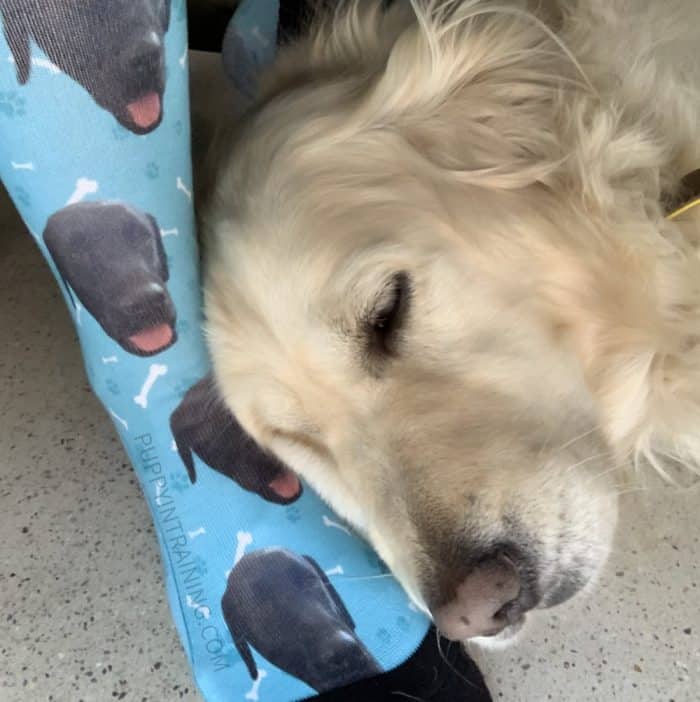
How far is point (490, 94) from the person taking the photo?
110 cm

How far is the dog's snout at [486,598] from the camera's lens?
3.02 ft

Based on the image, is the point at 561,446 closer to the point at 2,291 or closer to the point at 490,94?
the point at 490,94

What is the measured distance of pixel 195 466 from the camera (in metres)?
1.33

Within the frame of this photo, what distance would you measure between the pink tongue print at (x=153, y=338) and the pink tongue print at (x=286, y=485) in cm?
30

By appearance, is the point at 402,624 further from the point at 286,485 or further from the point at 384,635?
the point at 286,485

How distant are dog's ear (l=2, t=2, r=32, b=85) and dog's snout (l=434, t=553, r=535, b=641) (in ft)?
2.43

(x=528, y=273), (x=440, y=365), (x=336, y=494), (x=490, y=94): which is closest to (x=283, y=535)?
(x=336, y=494)

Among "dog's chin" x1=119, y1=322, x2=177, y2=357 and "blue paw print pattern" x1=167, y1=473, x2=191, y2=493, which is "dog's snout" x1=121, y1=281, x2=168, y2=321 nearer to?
"dog's chin" x1=119, y1=322, x2=177, y2=357

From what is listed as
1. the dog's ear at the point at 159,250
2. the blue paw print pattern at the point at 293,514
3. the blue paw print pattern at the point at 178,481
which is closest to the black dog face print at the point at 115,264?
the dog's ear at the point at 159,250

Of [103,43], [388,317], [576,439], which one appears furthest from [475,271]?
[103,43]

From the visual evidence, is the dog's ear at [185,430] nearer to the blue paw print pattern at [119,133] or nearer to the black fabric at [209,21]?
the blue paw print pattern at [119,133]

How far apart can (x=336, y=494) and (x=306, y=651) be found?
239mm

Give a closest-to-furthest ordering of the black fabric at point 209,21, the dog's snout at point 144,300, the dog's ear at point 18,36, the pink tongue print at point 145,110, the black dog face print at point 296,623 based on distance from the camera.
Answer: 1. the dog's ear at point 18,36
2. the pink tongue print at point 145,110
3. the dog's snout at point 144,300
4. the black dog face print at point 296,623
5. the black fabric at point 209,21

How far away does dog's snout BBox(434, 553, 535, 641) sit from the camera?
921 millimetres
